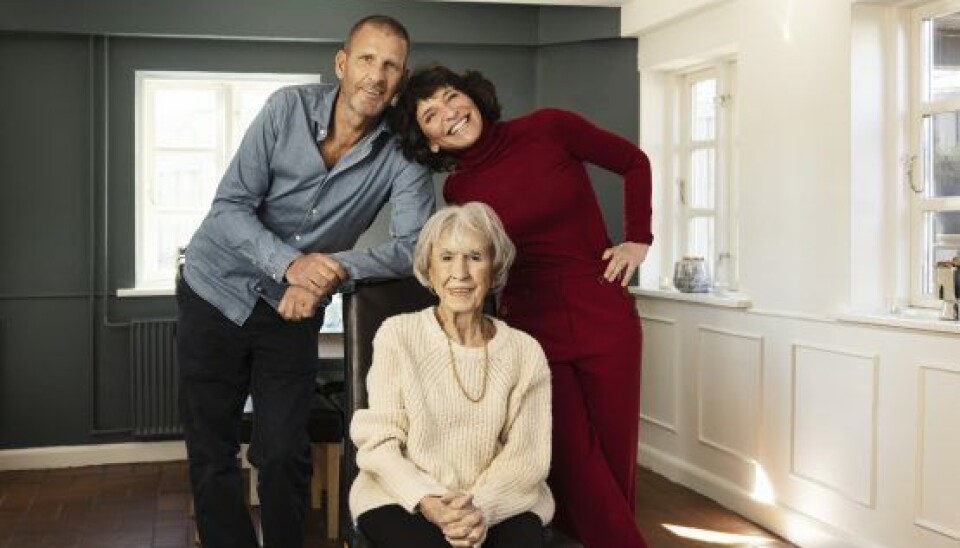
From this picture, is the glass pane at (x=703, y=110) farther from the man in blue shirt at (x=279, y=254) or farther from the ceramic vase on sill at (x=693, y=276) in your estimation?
the man in blue shirt at (x=279, y=254)

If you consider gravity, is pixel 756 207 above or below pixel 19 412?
above

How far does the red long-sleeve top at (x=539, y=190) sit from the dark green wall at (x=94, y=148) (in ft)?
10.3

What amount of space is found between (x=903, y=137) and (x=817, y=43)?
49 cm

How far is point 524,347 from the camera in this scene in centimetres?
235

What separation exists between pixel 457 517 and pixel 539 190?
0.83 metres

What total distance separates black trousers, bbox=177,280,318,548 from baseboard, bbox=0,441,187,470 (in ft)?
10.4

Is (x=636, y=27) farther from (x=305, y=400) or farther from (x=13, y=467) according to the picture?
(x=13, y=467)

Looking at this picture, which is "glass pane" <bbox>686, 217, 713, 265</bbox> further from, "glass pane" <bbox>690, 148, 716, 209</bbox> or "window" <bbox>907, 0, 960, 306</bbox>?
"window" <bbox>907, 0, 960, 306</bbox>

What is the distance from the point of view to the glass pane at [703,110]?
208 inches

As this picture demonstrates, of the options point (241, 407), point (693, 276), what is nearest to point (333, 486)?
point (241, 407)

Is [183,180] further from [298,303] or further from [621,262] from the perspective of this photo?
[621,262]

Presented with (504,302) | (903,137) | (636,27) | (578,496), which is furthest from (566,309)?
(636,27)

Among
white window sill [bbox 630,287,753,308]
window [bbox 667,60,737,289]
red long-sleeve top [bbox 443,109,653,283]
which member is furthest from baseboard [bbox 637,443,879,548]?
red long-sleeve top [bbox 443,109,653,283]

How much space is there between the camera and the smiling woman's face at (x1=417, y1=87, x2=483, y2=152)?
8.11 ft
